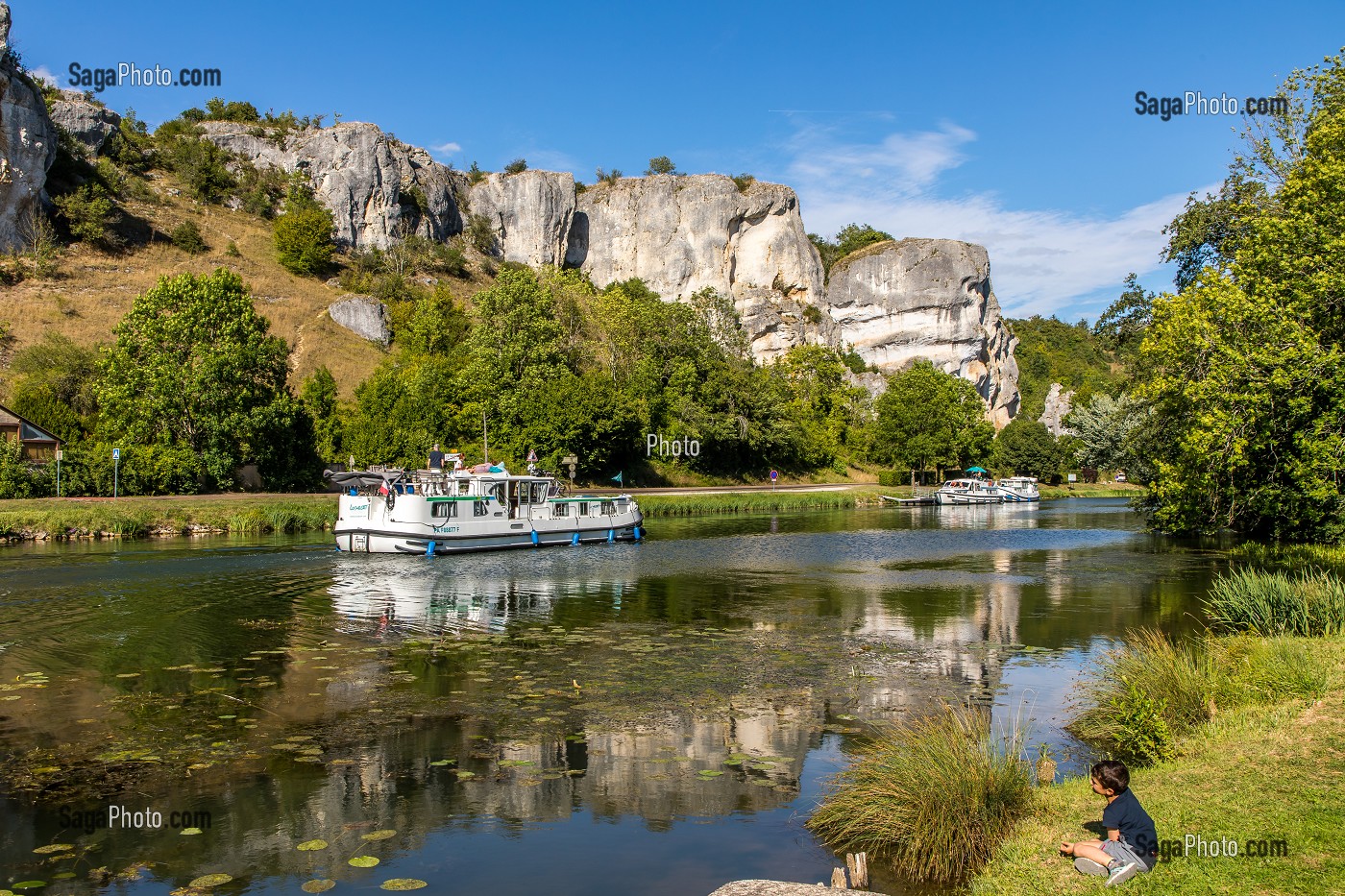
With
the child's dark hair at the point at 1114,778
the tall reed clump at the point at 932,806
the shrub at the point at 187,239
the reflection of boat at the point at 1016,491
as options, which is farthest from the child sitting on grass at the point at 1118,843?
the shrub at the point at 187,239

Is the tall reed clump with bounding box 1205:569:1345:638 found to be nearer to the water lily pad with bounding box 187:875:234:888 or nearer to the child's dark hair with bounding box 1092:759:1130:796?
the child's dark hair with bounding box 1092:759:1130:796

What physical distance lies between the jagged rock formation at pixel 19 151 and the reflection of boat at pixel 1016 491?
85.3 m

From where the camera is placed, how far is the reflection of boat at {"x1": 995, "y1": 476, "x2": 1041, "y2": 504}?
8094cm

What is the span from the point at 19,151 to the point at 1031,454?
101 meters

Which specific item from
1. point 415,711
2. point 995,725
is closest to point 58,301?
point 415,711

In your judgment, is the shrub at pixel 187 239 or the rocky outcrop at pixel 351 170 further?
the rocky outcrop at pixel 351 170

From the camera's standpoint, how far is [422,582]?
1081 inches

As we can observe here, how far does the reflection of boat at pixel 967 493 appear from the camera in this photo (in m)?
77.4

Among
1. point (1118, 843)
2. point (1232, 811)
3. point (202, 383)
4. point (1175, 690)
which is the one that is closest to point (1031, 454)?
point (202, 383)

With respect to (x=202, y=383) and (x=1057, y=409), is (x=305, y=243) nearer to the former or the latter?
(x=202, y=383)

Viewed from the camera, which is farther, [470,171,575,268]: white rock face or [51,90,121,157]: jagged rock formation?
[470,171,575,268]: white rock face

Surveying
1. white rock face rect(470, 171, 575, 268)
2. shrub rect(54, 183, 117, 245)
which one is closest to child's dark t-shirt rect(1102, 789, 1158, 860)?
shrub rect(54, 183, 117, 245)

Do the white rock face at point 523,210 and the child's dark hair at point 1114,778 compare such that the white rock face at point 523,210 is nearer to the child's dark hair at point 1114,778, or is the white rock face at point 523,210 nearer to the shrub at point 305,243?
the shrub at point 305,243

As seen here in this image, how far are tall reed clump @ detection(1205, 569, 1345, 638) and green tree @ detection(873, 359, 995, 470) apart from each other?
253 feet
